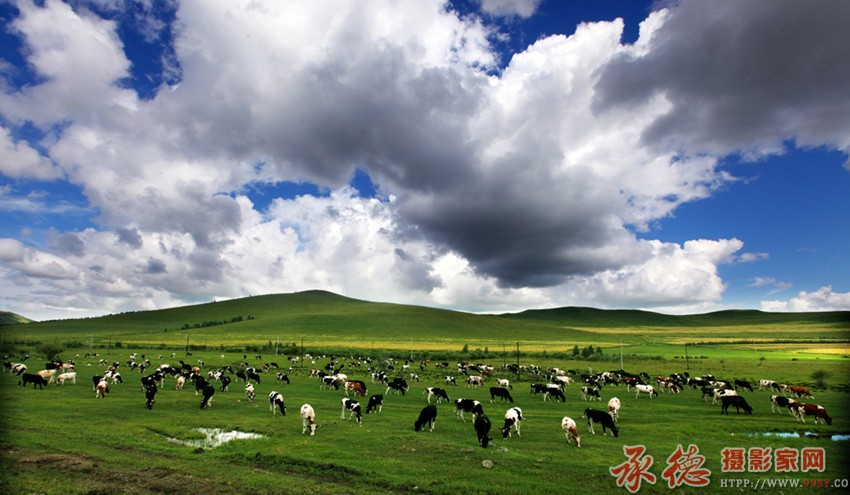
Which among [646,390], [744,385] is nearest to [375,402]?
[646,390]

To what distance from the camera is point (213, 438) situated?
1761cm

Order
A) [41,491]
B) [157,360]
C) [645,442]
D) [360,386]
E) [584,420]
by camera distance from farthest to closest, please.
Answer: [157,360], [360,386], [584,420], [645,442], [41,491]

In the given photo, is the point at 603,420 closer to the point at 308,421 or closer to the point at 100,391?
the point at 308,421

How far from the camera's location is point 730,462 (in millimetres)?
14891

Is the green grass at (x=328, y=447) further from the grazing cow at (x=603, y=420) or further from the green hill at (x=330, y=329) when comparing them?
the green hill at (x=330, y=329)

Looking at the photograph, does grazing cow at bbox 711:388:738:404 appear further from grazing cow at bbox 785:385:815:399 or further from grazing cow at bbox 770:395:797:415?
grazing cow at bbox 785:385:815:399

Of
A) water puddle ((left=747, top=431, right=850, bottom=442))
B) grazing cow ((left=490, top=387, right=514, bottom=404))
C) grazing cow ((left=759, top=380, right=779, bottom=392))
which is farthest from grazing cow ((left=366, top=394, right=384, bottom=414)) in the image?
grazing cow ((left=759, top=380, right=779, bottom=392))

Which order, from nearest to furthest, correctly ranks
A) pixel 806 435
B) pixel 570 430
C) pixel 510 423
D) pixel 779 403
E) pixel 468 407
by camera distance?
pixel 570 430
pixel 510 423
pixel 806 435
pixel 468 407
pixel 779 403

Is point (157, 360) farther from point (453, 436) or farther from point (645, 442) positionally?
point (645, 442)

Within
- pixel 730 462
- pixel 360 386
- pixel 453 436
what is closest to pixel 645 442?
pixel 730 462

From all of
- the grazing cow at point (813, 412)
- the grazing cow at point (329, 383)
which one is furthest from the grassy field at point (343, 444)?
the grazing cow at point (329, 383)

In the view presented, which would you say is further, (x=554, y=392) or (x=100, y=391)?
(x=554, y=392)

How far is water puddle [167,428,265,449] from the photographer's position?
54.5 ft

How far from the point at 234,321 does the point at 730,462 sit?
169041 mm
